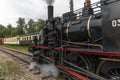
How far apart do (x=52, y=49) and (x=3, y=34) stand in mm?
122786

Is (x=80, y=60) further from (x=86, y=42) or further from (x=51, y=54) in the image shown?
(x=51, y=54)

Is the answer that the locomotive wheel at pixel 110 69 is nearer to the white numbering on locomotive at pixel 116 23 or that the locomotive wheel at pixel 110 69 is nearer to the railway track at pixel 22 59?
the white numbering on locomotive at pixel 116 23

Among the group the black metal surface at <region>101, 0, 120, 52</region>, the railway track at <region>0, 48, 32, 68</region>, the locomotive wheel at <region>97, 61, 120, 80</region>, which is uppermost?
the black metal surface at <region>101, 0, 120, 52</region>

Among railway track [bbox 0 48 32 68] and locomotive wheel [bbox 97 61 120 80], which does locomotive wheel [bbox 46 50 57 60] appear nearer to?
railway track [bbox 0 48 32 68]

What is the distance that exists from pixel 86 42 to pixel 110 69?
73.6 inches

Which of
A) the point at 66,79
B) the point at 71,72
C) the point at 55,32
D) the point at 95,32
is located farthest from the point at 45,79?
the point at 95,32

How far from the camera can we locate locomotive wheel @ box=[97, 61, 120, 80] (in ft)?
17.8

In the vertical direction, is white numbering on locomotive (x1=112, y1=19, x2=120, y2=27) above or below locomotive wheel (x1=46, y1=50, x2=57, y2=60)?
above

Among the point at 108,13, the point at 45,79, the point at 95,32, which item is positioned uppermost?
the point at 108,13

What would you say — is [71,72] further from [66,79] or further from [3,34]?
[3,34]

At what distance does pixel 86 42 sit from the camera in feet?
24.0

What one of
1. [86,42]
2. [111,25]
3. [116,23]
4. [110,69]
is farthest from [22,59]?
[116,23]

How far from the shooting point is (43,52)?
35.5 ft

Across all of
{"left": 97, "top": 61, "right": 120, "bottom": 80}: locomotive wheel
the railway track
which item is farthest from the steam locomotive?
the railway track
